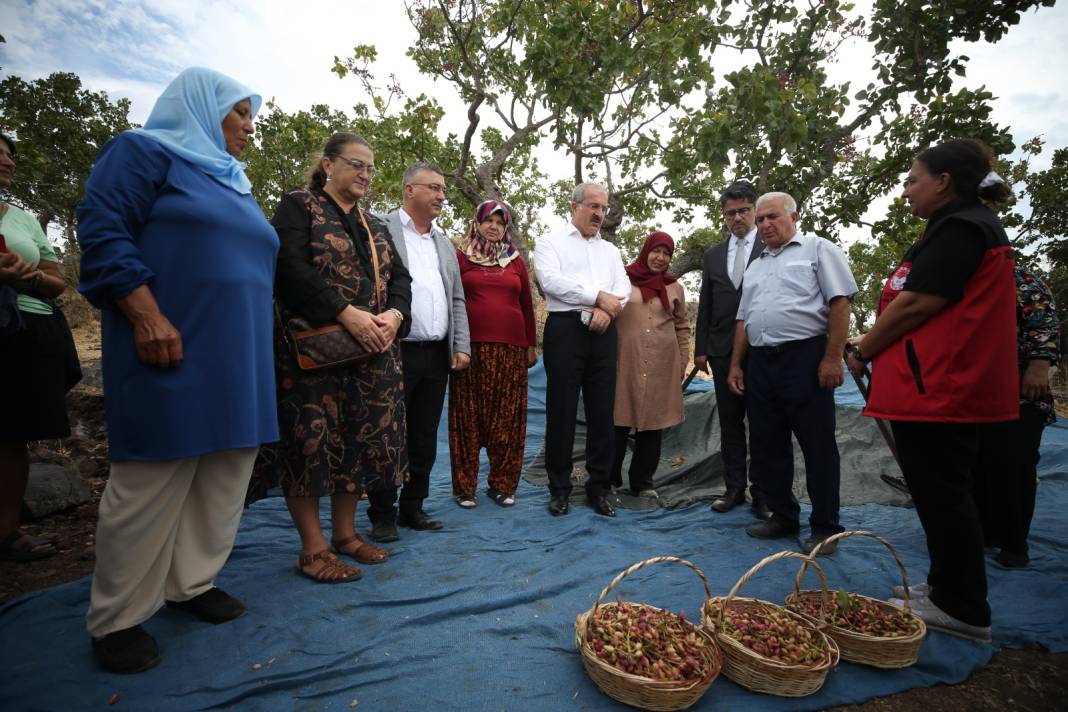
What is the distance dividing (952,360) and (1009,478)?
4.39ft

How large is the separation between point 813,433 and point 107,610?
2.99 metres

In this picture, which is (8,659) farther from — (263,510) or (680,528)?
(680,528)

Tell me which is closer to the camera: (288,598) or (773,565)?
(288,598)

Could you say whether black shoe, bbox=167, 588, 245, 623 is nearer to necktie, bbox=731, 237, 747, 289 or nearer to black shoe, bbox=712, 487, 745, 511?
black shoe, bbox=712, 487, 745, 511

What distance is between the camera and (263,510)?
3.30 metres

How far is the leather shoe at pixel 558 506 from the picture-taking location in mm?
3336

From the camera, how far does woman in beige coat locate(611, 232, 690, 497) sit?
12.3ft

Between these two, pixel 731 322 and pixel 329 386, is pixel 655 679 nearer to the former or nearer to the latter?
pixel 329 386

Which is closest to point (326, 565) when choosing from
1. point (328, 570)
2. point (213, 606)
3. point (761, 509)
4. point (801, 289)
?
point (328, 570)


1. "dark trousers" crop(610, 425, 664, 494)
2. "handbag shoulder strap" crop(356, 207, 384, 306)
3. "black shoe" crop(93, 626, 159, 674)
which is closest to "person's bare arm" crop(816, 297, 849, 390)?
"dark trousers" crop(610, 425, 664, 494)

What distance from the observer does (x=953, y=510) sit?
6.25ft

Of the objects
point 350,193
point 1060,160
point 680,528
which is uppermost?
point 1060,160

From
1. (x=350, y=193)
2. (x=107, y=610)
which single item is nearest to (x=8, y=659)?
(x=107, y=610)

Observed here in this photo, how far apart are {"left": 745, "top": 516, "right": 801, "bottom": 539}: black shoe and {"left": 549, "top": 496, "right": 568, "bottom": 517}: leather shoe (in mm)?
1077
